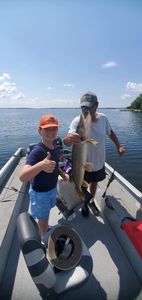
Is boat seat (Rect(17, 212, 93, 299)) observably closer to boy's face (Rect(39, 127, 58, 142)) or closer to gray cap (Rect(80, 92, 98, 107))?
boy's face (Rect(39, 127, 58, 142))

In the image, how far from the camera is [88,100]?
3.23m

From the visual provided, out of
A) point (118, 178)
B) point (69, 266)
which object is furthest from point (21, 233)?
point (118, 178)

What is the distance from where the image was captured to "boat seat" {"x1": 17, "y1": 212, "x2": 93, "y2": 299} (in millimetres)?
1901

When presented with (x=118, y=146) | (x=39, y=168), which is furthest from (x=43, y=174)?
(x=118, y=146)

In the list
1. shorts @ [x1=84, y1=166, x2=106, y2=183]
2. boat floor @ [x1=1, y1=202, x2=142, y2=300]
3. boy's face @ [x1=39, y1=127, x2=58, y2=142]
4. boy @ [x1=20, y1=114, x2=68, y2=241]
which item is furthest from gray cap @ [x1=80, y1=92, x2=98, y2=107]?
boat floor @ [x1=1, y1=202, x2=142, y2=300]

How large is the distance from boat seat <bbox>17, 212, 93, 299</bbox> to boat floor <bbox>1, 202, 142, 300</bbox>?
51cm

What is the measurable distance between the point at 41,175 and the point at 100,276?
1.46m

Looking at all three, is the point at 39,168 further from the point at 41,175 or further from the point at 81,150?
the point at 81,150

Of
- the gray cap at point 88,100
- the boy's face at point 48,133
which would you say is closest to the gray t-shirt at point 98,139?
the gray cap at point 88,100

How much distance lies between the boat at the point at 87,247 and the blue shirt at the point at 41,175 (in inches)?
14.3

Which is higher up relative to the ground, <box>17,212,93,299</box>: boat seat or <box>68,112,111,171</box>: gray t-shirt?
<box>68,112,111,171</box>: gray t-shirt

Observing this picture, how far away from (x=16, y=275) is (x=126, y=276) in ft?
4.43

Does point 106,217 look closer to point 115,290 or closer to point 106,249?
point 106,249

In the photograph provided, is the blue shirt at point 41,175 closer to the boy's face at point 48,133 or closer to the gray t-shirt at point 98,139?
the boy's face at point 48,133
